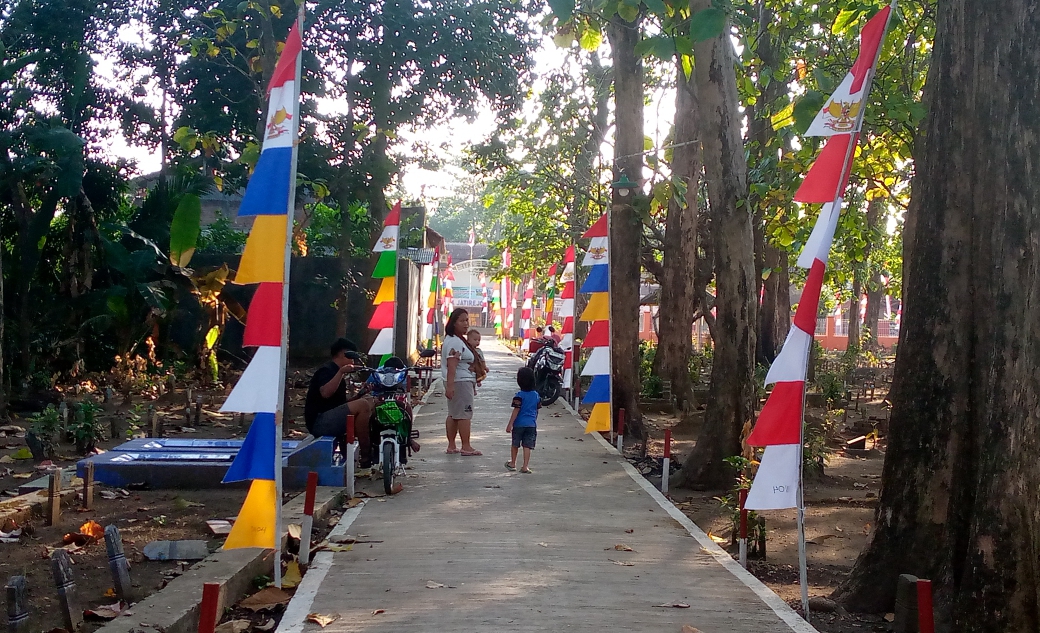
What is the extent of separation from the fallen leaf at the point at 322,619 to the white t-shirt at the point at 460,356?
5999mm

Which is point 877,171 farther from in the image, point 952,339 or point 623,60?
point 952,339

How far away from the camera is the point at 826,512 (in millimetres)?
10133

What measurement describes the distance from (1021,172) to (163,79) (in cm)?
1736

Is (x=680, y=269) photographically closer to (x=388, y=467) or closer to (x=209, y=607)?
(x=388, y=467)

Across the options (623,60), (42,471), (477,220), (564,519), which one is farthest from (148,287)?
(477,220)

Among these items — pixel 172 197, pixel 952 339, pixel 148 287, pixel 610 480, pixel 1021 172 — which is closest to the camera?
pixel 1021 172

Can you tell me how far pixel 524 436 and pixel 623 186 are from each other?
16.3 feet

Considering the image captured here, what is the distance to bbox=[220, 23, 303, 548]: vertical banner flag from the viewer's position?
19.8ft

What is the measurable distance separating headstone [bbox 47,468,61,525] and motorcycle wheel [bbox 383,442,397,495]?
9.44 feet

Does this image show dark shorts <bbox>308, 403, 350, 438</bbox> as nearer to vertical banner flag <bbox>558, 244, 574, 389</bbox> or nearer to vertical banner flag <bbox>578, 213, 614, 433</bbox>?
vertical banner flag <bbox>578, 213, 614, 433</bbox>

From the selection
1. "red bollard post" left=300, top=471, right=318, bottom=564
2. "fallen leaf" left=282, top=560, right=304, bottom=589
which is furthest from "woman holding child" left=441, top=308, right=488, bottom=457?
"fallen leaf" left=282, top=560, right=304, bottom=589

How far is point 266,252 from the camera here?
6320 mm

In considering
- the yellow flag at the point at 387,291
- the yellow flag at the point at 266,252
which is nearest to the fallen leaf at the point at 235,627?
the yellow flag at the point at 266,252

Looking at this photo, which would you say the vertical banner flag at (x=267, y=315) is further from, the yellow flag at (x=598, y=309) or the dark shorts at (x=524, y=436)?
the yellow flag at (x=598, y=309)
